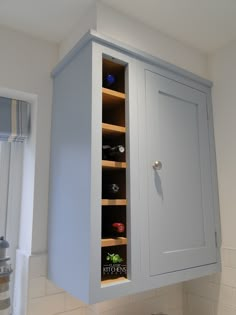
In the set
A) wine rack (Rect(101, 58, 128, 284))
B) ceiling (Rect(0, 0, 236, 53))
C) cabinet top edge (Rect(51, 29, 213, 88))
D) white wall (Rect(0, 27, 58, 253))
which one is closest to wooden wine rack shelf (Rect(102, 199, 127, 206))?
wine rack (Rect(101, 58, 128, 284))

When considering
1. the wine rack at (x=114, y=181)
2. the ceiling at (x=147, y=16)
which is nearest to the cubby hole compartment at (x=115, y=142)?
the wine rack at (x=114, y=181)

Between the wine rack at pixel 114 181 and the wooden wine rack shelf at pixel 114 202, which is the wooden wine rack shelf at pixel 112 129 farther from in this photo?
the wooden wine rack shelf at pixel 114 202

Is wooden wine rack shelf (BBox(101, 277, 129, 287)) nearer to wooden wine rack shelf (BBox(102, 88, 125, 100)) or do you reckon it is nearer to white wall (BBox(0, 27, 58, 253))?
white wall (BBox(0, 27, 58, 253))

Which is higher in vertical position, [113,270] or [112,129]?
[112,129]

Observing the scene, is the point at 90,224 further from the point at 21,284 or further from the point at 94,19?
the point at 94,19

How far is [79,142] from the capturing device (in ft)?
3.23

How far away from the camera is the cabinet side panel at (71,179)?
35.7 inches

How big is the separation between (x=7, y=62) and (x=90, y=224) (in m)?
0.82

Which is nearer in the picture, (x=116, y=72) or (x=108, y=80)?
(x=108, y=80)

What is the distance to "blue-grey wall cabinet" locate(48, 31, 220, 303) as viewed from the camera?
0.91 metres

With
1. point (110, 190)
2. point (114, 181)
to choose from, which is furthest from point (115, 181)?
point (110, 190)

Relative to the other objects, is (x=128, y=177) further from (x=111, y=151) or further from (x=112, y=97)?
(x=112, y=97)

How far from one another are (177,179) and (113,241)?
16.0 inches

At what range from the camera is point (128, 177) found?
0.98 metres
